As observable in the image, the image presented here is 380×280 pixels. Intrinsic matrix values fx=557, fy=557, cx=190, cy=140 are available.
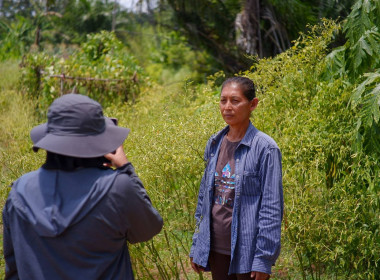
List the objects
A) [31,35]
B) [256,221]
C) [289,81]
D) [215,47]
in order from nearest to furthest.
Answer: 1. [256,221]
2. [289,81]
3. [215,47]
4. [31,35]

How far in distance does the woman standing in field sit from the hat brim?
916mm

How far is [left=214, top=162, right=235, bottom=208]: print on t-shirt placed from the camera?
9.42ft

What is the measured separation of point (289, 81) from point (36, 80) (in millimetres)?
6950

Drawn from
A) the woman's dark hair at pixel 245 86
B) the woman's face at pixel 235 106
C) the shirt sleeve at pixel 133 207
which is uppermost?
the woman's dark hair at pixel 245 86

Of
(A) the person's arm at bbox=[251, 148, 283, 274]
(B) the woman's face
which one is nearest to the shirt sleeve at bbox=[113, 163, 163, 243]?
(A) the person's arm at bbox=[251, 148, 283, 274]

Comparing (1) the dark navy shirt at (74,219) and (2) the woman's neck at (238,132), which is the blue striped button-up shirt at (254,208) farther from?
(1) the dark navy shirt at (74,219)

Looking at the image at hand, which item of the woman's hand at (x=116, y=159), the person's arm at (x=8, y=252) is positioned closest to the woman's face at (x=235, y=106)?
the woman's hand at (x=116, y=159)

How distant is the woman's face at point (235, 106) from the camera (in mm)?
2922

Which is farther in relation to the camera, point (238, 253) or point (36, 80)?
point (36, 80)

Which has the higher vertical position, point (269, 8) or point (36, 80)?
point (269, 8)

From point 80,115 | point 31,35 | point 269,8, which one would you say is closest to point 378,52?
point 80,115

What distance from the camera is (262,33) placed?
976cm

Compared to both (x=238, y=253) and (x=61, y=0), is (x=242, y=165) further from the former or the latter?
(x=61, y=0)

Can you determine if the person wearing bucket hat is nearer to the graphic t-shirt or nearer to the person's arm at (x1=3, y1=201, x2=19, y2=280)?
the person's arm at (x1=3, y1=201, x2=19, y2=280)
